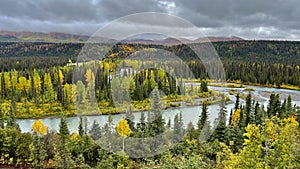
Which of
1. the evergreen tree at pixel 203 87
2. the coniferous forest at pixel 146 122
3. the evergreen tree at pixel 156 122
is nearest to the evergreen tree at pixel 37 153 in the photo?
the coniferous forest at pixel 146 122

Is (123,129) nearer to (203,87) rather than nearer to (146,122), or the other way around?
(146,122)

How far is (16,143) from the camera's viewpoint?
21.1m

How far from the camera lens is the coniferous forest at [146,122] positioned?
990 centimetres

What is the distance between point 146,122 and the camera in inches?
917

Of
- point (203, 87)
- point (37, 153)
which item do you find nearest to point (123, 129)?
point (37, 153)

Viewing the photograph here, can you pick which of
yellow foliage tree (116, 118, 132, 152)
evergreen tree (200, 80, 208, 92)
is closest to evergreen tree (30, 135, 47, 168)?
yellow foliage tree (116, 118, 132, 152)

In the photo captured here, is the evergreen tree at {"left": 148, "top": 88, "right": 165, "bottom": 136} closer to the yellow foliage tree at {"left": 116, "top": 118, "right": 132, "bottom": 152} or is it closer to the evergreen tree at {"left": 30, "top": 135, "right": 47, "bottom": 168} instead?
the yellow foliage tree at {"left": 116, "top": 118, "right": 132, "bottom": 152}

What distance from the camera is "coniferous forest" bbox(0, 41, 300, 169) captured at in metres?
9.90

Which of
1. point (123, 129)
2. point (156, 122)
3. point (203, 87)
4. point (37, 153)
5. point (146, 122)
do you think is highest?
point (203, 87)

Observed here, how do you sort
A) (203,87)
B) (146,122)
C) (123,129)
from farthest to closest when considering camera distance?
(203,87), (146,122), (123,129)

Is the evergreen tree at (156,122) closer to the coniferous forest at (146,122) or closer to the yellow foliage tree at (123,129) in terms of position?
the coniferous forest at (146,122)

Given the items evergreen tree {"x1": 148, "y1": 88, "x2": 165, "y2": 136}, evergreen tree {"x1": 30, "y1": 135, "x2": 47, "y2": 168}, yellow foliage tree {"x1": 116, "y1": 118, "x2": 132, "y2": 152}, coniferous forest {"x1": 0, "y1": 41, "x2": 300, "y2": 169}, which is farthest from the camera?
evergreen tree {"x1": 148, "y1": 88, "x2": 165, "y2": 136}

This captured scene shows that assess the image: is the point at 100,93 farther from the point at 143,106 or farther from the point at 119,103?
the point at 119,103

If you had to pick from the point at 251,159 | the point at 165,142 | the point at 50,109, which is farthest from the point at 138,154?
the point at 50,109
